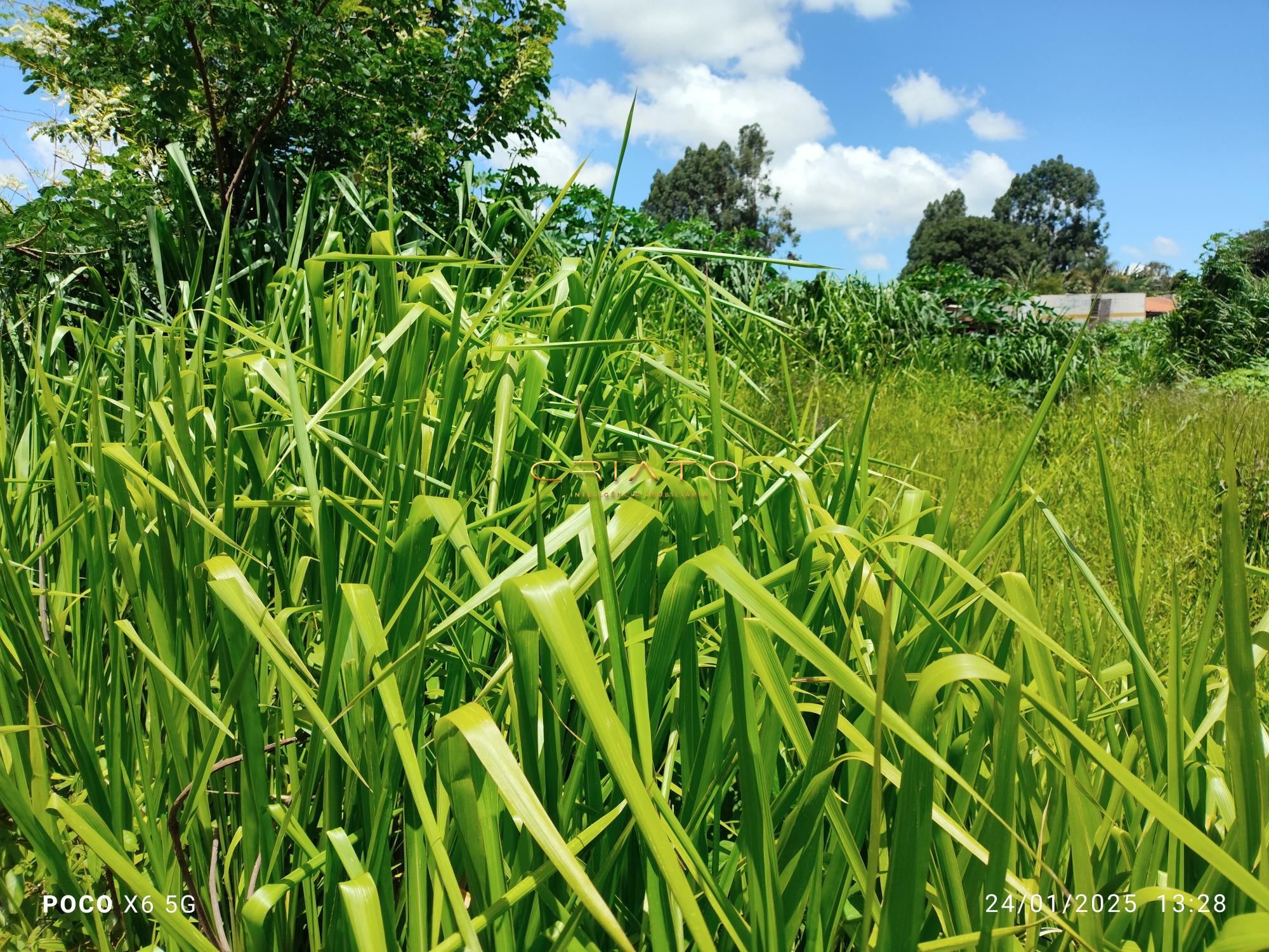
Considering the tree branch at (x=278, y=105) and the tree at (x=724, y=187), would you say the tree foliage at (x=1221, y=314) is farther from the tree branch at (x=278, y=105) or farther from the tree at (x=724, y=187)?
the tree at (x=724, y=187)

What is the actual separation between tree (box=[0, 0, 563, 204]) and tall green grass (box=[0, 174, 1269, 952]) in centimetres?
196

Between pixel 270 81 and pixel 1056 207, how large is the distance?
280 feet

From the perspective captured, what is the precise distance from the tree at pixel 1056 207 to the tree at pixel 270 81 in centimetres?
7653

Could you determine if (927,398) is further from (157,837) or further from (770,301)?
(157,837)

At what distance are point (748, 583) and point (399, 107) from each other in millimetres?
3581

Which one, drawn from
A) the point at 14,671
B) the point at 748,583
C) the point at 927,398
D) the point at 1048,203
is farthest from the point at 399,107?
the point at 1048,203

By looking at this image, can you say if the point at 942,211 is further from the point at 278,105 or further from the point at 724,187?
the point at 278,105

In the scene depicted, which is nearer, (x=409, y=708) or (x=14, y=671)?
(x=409, y=708)

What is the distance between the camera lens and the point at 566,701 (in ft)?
2.48

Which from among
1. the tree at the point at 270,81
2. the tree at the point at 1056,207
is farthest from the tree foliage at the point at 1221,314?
the tree at the point at 1056,207

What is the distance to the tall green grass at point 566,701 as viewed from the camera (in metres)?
0.56

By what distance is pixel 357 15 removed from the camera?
3.40m

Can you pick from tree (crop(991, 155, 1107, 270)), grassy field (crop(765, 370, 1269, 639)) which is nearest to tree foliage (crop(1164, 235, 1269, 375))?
grassy field (crop(765, 370, 1269, 639))

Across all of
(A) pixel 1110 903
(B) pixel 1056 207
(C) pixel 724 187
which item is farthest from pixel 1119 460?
(B) pixel 1056 207
